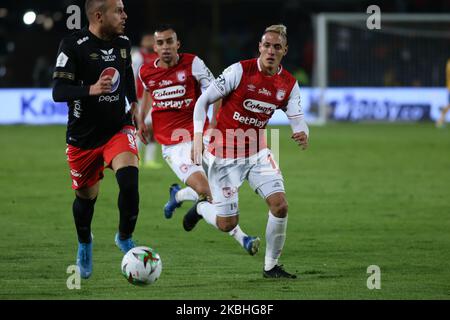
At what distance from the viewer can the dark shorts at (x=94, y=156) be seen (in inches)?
320

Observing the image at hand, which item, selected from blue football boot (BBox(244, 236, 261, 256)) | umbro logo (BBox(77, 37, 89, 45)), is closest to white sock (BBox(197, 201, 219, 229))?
blue football boot (BBox(244, 236, 261, 256))

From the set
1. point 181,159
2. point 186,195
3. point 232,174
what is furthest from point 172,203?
point 232,174

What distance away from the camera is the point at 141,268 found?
7.45 meters

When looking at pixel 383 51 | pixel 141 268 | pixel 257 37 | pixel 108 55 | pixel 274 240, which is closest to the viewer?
pixel 141 268

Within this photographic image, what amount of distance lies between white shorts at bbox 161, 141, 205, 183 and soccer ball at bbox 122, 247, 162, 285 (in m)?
2.97

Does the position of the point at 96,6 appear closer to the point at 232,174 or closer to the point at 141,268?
the point at 232,174

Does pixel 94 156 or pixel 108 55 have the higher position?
pixel 108 55

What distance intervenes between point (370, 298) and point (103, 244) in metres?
3.67

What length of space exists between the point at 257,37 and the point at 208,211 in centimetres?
2450

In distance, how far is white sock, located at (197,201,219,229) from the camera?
9.40 metres

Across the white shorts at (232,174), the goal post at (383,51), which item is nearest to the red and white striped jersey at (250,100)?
the white shorts at (232,174)

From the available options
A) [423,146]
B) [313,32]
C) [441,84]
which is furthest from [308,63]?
Answer: [423,146]

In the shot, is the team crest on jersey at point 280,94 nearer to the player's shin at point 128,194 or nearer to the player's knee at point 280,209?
the player's knee at point 280,209

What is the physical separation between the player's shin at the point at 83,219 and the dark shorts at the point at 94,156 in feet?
0.57
